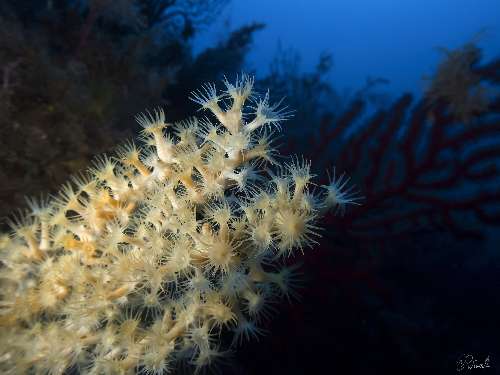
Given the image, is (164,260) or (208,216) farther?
(164,260)

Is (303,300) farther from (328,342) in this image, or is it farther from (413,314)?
(413,314)

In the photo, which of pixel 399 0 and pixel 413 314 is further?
pixel 399 0

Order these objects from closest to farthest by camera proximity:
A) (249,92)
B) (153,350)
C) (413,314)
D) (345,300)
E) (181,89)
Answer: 1. (153,350)
2. (249,92)
3. (345,300)
4. (413,314)
5. (181,89)

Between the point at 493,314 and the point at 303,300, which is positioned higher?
the point at 303,300

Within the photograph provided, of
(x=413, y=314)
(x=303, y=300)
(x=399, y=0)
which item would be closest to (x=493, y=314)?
(x=413, y=314)
